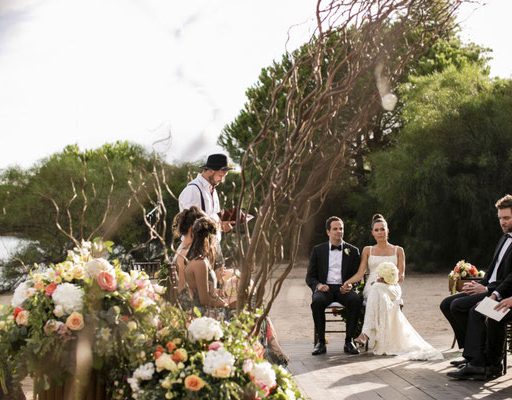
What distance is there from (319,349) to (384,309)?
79 cm

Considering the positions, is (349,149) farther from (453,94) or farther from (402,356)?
(453,94)

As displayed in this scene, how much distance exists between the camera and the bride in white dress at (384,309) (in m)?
8.95

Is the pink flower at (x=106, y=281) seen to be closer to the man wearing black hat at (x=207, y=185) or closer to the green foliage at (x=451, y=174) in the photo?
the man wearing black hat at (x=207, y=185)

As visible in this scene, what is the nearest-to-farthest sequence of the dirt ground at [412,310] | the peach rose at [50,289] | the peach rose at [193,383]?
the peach rose at [193,383] < the peach rose at [50,289] < the dirt ground at [412,310]

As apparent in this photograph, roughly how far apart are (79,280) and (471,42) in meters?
37.7

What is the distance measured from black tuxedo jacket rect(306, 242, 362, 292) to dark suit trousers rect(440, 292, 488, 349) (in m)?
1.81

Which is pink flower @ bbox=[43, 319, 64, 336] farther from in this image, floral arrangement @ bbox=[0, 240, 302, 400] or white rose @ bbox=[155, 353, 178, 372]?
white rose @ bbox=[155, 353, 178, 372]

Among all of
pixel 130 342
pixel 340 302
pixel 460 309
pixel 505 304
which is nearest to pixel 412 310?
pixel 340 302

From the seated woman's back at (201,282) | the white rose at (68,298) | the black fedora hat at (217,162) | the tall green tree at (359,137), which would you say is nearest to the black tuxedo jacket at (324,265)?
the black fedora hat at (217,162)

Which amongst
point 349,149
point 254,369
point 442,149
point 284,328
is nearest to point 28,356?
point 254,369

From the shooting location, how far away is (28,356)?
3576 millimetres

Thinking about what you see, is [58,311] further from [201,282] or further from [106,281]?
[201,282]

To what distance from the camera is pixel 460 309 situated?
7641 millimetres

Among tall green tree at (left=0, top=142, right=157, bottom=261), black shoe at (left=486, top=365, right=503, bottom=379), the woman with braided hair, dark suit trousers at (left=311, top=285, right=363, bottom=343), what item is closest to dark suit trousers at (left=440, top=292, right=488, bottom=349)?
black shoe at (left=486, top=365, right=503, bottom=379)
